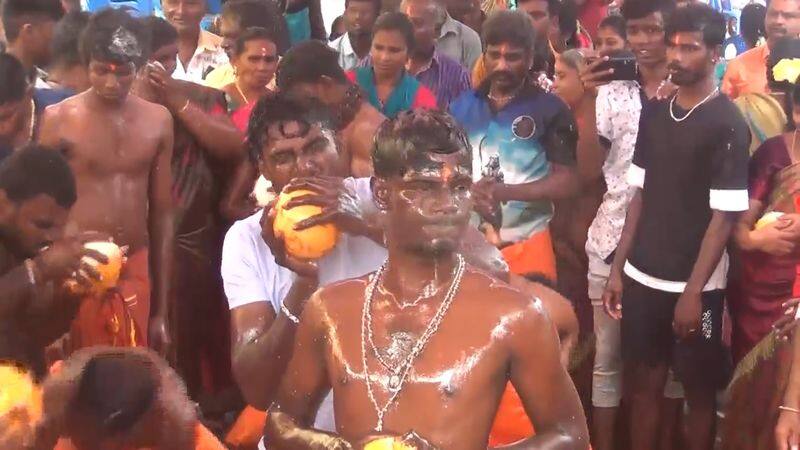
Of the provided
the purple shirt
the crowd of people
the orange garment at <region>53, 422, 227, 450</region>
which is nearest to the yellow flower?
the crowd of people

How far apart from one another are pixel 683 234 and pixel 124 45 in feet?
7.36

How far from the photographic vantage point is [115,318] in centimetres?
363

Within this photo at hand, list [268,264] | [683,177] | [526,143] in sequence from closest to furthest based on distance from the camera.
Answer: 1. [268,264]
2. [683,177]
3. [526,143]

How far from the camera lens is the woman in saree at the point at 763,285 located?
379cm

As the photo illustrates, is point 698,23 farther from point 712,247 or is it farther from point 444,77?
point 444,77

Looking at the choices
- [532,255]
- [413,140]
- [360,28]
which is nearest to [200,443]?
[413,140]

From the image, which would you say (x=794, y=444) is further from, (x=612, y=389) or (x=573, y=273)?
(x=573, y=273)

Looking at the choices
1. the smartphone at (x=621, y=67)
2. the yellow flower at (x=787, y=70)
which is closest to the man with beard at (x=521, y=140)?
the smartphone at (x=621, y=67)

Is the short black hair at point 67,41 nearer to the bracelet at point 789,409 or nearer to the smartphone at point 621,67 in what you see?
the smartphone at point 621,67

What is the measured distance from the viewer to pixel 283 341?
8.14 feet

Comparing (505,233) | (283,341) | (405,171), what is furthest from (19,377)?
(505,233)

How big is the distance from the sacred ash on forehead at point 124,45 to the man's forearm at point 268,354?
70.1 inches

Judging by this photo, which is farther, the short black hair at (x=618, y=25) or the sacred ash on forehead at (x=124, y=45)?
the short black hair at (x=618, y=25)

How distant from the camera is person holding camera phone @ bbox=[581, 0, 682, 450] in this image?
453 centimetres
